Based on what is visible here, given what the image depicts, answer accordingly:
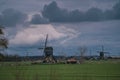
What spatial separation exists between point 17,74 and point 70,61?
405ft

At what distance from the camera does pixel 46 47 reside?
138250mm

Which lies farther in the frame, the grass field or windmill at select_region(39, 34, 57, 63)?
windmill at select_region(39, 34, 57, 63)

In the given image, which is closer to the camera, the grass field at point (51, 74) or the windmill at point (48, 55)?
the grass field at point (51, 74)

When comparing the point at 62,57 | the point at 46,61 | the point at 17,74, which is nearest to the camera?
the point at 17,74

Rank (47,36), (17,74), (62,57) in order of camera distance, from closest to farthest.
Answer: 1. (17,74)
2. (47,36)
3. (62,57)

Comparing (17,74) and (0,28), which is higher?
(0,28)

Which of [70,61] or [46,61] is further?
[70,61]

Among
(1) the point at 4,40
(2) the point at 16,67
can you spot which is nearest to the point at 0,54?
(1) the point at 4,40

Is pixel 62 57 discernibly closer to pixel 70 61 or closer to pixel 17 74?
pixel 70 61

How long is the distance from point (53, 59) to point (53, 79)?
11020 cm

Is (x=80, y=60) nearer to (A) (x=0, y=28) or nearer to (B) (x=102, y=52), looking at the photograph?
(B) (x=102, y=52)

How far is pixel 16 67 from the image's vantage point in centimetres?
2044

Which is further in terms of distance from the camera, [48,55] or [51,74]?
[48,55]

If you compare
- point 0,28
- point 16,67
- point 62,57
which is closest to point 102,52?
point 62,57
